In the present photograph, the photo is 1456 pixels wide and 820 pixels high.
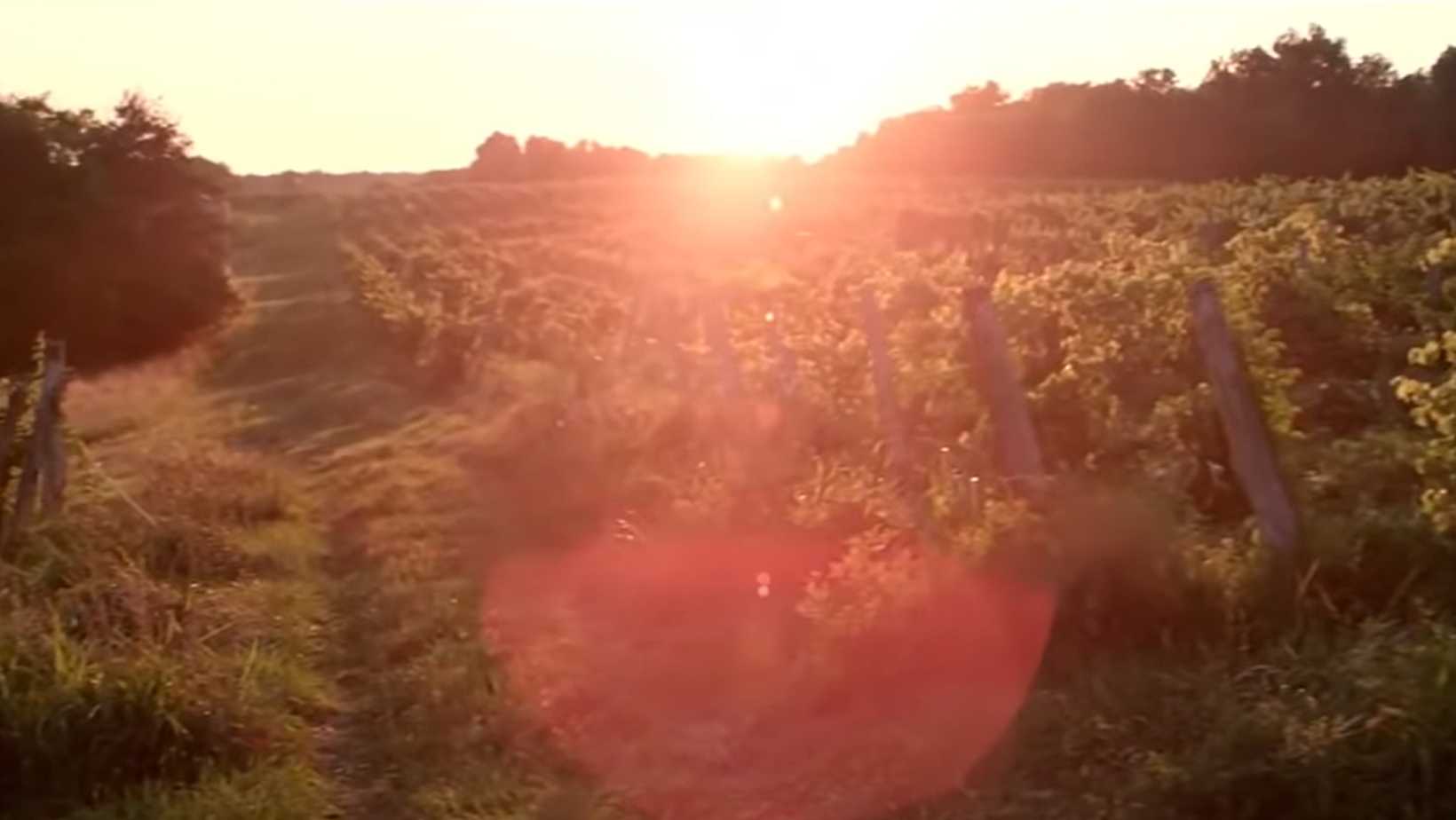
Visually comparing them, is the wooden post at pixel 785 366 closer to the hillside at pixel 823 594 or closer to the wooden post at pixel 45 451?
the hillside at pixel 823 594

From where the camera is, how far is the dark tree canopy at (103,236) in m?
29.8

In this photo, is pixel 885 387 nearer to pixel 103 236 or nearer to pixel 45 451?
pixel 45 451

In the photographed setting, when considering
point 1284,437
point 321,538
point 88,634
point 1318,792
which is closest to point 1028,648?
point 1284,437

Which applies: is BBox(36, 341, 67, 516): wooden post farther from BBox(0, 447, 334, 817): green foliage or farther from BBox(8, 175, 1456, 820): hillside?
BBox(8, 175, 1456, 820): hillside

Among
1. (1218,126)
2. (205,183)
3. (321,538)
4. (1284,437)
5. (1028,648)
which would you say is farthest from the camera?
(1218,126)

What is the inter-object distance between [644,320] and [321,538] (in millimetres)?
12980

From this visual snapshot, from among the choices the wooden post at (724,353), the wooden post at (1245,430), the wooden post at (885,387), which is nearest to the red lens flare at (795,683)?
the wooden post at (885,387)

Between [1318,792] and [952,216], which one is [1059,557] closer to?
[1318,792]

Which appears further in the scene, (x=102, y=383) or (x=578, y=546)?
(x=102, y=383)

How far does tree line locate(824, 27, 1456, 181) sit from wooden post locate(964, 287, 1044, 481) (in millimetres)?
41981

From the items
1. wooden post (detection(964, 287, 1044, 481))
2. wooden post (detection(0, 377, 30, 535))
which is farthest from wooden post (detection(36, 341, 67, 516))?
wooden post (detection(964, 287, 1044, 481))

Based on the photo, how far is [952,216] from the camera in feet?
131

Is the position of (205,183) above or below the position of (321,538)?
above

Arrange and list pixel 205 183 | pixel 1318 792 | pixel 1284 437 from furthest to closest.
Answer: pixel 205 183, pixel 1284 437, pixel 1318 792
